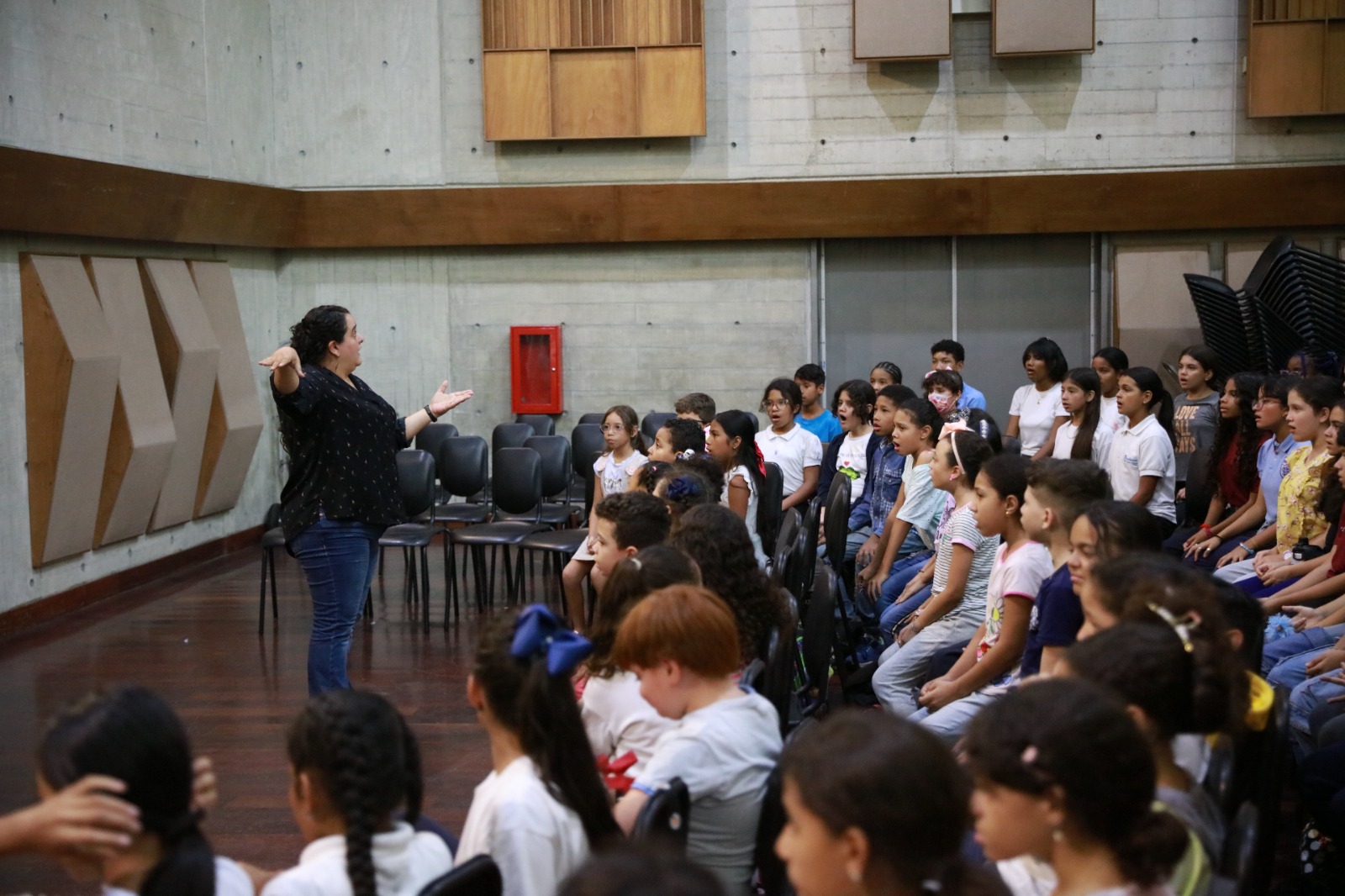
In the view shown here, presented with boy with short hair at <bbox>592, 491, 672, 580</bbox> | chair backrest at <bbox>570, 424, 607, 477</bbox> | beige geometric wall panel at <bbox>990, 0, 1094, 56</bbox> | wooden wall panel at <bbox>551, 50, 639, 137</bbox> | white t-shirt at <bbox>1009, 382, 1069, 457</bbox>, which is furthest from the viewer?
wooden wall panel at <bbox>551, 50, 639, 137</bbox>

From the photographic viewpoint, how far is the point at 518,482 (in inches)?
303

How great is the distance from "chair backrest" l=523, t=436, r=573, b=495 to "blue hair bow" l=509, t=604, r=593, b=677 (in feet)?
19.0

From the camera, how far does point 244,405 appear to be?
365 inches

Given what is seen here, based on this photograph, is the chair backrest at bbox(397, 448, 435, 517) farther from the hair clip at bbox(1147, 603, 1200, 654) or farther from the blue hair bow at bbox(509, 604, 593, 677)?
the hair clip at bbox(1147, 603, 1200, 654)

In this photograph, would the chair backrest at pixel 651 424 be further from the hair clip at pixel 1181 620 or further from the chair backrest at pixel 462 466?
the hair clip at pixel 1181 620

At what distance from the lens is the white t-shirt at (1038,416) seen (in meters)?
8.38

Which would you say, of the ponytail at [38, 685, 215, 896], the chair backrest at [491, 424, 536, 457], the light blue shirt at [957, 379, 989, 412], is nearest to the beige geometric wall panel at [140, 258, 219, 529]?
the chair backrest at [491, 424, 536, 457]

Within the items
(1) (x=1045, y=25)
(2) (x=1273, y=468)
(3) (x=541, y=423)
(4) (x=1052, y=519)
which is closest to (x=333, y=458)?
(4) (x=1052, y=519)

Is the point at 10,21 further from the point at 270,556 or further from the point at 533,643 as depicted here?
the point at 533,643

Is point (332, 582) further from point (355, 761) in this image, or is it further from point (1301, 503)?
point (1301, 503)

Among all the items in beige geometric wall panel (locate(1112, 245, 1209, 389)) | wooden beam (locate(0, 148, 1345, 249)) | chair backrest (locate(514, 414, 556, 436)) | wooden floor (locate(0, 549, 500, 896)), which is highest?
wooden beam (locate(0, 148, 1345, 249))

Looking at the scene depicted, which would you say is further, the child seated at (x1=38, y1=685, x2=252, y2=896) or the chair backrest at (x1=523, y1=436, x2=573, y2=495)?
the chair backrest at (x1=523, y1=436, x2=573, y2=495)

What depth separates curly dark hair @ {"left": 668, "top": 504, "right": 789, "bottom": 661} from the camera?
3512 mm

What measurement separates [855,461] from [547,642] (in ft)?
15.4
